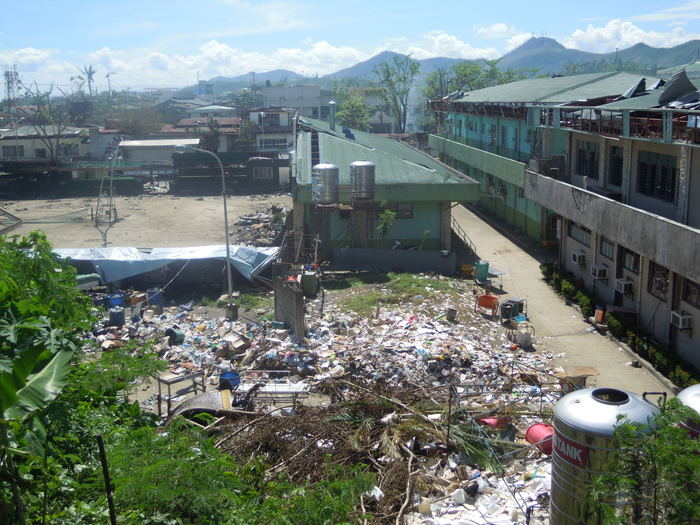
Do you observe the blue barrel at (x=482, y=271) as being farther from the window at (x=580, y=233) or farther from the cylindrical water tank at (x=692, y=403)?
the cylindrical water tank at (x=692, y=403)

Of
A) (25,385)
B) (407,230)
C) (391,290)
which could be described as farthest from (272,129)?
(25,385)

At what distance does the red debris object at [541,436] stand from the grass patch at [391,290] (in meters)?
10.6

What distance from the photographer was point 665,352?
18.2 meters

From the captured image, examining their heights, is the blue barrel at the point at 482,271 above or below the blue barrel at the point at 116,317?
above

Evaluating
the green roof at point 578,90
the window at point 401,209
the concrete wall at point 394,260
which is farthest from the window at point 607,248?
Answer: the window at point 401,209

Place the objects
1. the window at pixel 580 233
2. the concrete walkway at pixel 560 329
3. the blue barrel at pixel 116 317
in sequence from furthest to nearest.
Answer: the window at pixel 580 233 < the blue barrel at pixel 116 317 < the concrete walkway at pixel 560 329

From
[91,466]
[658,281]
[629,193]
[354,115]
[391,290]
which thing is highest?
[354,115]

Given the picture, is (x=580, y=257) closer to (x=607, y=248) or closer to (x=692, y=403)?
(x=607, y=248)

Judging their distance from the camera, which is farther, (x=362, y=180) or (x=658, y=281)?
(x=362, y=180)

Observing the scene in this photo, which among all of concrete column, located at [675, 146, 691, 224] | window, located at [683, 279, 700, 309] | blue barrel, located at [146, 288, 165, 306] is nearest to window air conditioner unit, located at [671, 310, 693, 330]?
window, located at [683, 279, 700, 309]

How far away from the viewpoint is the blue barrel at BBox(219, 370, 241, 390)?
53.0 ft

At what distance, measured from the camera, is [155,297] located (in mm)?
25750

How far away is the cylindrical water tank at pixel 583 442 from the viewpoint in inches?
326

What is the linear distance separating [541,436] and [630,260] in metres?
11.6
